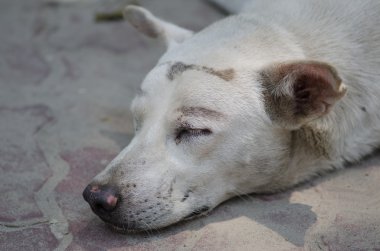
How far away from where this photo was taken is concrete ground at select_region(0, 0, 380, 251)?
2896 millimetres

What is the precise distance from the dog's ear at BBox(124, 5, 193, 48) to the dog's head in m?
0.73

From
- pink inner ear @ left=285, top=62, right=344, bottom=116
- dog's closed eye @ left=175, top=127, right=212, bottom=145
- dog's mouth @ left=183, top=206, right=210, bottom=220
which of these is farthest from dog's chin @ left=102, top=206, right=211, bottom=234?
pink inner ear @ left=285, top=62, right=344, bottom=116

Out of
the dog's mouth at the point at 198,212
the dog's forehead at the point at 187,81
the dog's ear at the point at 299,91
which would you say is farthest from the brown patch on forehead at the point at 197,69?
the dog's mouth at the point at 198,212

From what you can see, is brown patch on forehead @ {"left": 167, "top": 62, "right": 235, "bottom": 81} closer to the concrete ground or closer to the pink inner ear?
the pink inner ear

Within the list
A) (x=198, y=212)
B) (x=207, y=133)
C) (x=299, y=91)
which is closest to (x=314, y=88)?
(x=299, y=91)

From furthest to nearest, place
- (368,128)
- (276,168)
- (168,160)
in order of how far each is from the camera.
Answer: (368,128) < (276,168) < (168,160)

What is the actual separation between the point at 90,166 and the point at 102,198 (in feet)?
2.63

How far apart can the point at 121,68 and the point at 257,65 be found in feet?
6.80

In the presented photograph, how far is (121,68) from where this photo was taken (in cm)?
503

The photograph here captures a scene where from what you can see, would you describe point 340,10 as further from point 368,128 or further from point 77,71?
point 77,71

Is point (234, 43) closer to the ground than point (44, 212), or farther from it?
farther from it

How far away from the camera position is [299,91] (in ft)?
9.96

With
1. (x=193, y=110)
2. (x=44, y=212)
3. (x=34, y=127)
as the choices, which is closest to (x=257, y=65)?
(x=193, y=110)

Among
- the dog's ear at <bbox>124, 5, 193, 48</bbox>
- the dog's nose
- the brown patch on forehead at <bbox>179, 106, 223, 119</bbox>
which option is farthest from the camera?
the dog's ear at <bbox>124, 5, 193, 48</bbox>
